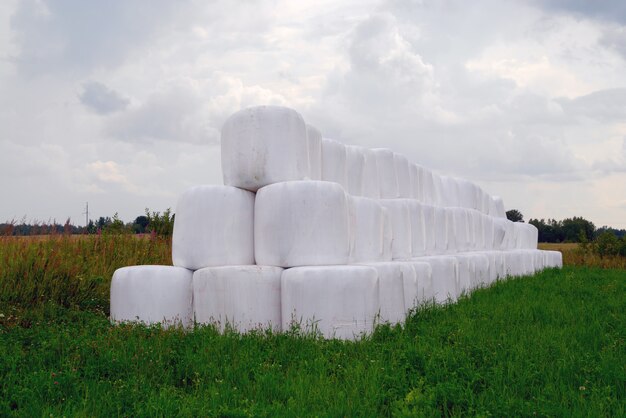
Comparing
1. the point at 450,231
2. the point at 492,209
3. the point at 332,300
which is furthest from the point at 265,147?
the point at 492,209

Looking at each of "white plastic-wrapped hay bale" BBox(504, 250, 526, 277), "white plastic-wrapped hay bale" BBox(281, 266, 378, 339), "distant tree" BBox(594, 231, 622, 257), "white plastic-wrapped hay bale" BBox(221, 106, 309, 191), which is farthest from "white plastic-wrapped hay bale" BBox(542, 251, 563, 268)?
"white plastic-wrapped hay bale" BBox(281, 266, 378, 339)

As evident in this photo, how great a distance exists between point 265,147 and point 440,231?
439 centimetres

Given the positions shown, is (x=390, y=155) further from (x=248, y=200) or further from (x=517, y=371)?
(x=517, y=371)

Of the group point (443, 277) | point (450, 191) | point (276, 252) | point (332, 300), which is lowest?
point (332, 300)

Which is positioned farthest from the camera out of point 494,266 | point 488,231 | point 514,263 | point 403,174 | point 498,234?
point 498,234

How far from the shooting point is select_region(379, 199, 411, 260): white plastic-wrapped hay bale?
8.05 metres

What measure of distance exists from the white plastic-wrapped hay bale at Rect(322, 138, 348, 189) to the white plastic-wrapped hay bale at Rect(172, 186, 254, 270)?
129cm

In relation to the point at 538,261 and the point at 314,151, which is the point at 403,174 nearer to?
the point at 314,151

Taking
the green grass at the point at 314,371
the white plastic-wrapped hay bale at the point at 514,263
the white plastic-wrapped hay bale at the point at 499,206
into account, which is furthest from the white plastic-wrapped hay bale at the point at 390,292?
the white plastic-wrapped hay bale at the point at 499,206

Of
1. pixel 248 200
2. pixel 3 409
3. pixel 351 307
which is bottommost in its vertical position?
pixel 3 409

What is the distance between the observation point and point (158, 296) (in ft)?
20.7

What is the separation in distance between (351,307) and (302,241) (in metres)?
0.74

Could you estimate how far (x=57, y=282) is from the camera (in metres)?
7.50

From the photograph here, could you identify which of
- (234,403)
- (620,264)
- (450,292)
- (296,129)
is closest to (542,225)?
(620,264)
